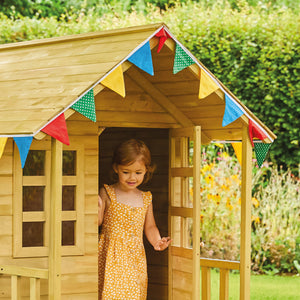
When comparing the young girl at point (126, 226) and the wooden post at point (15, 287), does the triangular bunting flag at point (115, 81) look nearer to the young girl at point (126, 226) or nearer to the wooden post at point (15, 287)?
the young girl at point (126, 226)

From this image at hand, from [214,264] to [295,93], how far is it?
4.87m

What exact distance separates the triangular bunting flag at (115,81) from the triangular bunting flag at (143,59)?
15 centimetres

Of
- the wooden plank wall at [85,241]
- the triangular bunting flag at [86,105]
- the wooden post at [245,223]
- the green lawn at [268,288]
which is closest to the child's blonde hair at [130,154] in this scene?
the wooden plank wall at [85,241]

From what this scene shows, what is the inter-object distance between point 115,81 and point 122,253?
1.89 meters

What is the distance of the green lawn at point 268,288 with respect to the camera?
8.62 m

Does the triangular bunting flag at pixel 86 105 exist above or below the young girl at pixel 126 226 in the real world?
above

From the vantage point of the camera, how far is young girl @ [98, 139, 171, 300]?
625 cm

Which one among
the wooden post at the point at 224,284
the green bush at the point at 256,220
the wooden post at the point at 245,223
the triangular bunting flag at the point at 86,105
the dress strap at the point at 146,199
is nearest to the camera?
the triangular bunting flag at the point at 86,105

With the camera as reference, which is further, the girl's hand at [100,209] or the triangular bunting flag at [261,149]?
the triangular bunting flag at [261,149]

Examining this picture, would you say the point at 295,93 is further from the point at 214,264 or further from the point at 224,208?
the point at 214,264

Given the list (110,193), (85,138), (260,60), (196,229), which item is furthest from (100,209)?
(260,60)

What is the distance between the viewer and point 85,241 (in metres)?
5.82

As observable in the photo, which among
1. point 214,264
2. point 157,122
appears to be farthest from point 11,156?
point 214,264

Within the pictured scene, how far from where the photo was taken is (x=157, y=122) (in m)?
6.55
